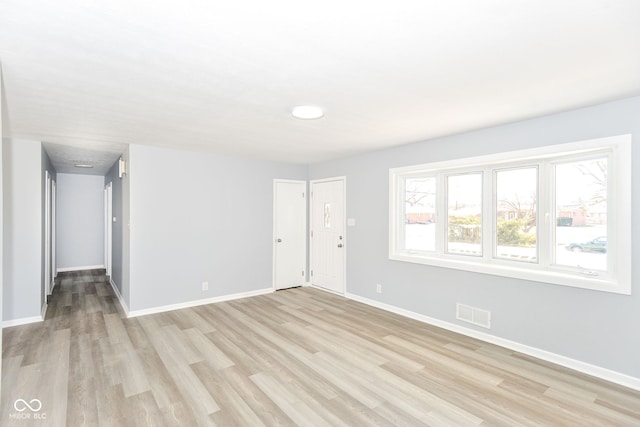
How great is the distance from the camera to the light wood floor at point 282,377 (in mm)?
2195

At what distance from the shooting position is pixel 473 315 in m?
3.54

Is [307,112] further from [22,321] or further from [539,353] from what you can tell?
[22,321]

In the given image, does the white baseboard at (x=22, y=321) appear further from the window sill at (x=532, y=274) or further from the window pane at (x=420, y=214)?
the window pane at (x=420, y=214)

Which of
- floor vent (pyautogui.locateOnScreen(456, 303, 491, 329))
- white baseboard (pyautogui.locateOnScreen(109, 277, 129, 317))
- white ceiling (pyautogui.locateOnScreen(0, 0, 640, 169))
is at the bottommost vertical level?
white baseboard (pyautogui.locateOnScreen(109, 277, 129, 317))

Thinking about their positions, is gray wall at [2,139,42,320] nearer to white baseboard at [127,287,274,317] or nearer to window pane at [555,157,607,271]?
white baseboard at [127,287,274,317]

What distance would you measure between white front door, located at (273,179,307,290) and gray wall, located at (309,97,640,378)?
4.26 feet

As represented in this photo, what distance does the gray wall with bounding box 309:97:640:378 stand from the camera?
101 inches

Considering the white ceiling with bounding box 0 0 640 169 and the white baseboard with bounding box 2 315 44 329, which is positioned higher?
the white ceiling with bounding box 0 0 640 169

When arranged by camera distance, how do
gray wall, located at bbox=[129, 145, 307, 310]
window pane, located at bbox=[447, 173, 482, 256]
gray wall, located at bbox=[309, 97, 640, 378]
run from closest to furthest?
gray wall, located at bbox=[309, 97, 640, 378] → window pane, located at bbox=[447, 173, 482, 256] → gray wall, located at bbox=[129, 145, 307, 310]

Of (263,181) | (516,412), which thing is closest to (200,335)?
(263,181)

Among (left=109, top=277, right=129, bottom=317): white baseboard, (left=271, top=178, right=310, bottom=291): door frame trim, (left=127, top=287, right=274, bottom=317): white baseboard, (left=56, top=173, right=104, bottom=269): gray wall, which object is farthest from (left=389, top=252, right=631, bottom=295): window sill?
(left=56, top=173, right=104, bottom=269): gray wall

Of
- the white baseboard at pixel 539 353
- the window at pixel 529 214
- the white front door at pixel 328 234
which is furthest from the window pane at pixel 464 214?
the white front door at pixel 328 234

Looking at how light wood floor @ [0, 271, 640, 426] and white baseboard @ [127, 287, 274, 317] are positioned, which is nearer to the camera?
light wood floor @ [0, 271, 640, 426]

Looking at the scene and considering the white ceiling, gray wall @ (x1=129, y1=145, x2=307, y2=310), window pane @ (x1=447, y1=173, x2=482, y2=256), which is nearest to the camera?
the white ceiling
